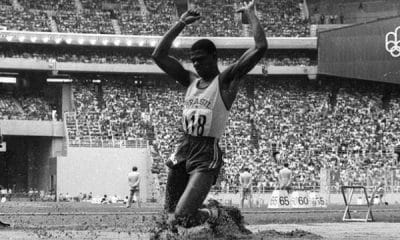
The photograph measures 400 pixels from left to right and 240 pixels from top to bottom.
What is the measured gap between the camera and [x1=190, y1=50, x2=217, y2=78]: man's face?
30.8 feet

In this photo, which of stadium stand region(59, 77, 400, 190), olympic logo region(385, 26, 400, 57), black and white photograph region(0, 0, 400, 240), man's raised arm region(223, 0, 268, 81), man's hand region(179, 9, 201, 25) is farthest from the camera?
olympic logo region(385, 26, 400, 57)

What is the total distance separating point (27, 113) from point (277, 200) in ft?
79.1

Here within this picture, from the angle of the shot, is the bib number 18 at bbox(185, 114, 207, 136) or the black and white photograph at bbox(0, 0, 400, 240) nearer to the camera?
the bib number 18 at bbox(185, 114, 207, 136)

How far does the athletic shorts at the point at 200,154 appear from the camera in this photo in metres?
9.41

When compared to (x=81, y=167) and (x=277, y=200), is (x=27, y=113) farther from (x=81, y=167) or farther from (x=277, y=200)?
(x=277, y=200)

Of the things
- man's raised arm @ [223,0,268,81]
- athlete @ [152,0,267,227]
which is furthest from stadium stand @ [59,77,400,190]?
man's raised arm @ [223,0,268,81]

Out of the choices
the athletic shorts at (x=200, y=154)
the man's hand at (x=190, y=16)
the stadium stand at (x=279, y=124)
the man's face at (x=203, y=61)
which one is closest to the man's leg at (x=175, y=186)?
the athletic shorts at (x=200, y=154)

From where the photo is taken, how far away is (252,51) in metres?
9.14

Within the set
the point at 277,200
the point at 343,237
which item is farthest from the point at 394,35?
the point at 343,237

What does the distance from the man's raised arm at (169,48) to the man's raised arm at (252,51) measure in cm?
60

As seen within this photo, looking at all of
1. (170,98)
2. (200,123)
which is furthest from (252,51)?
(170,98)

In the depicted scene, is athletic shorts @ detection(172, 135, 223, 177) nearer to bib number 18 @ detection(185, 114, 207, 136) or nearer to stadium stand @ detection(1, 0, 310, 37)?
bib number 18 @ detection(185, 114, 207, 136)

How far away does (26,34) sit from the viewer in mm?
55281

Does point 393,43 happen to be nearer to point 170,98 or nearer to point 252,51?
point 170,98
